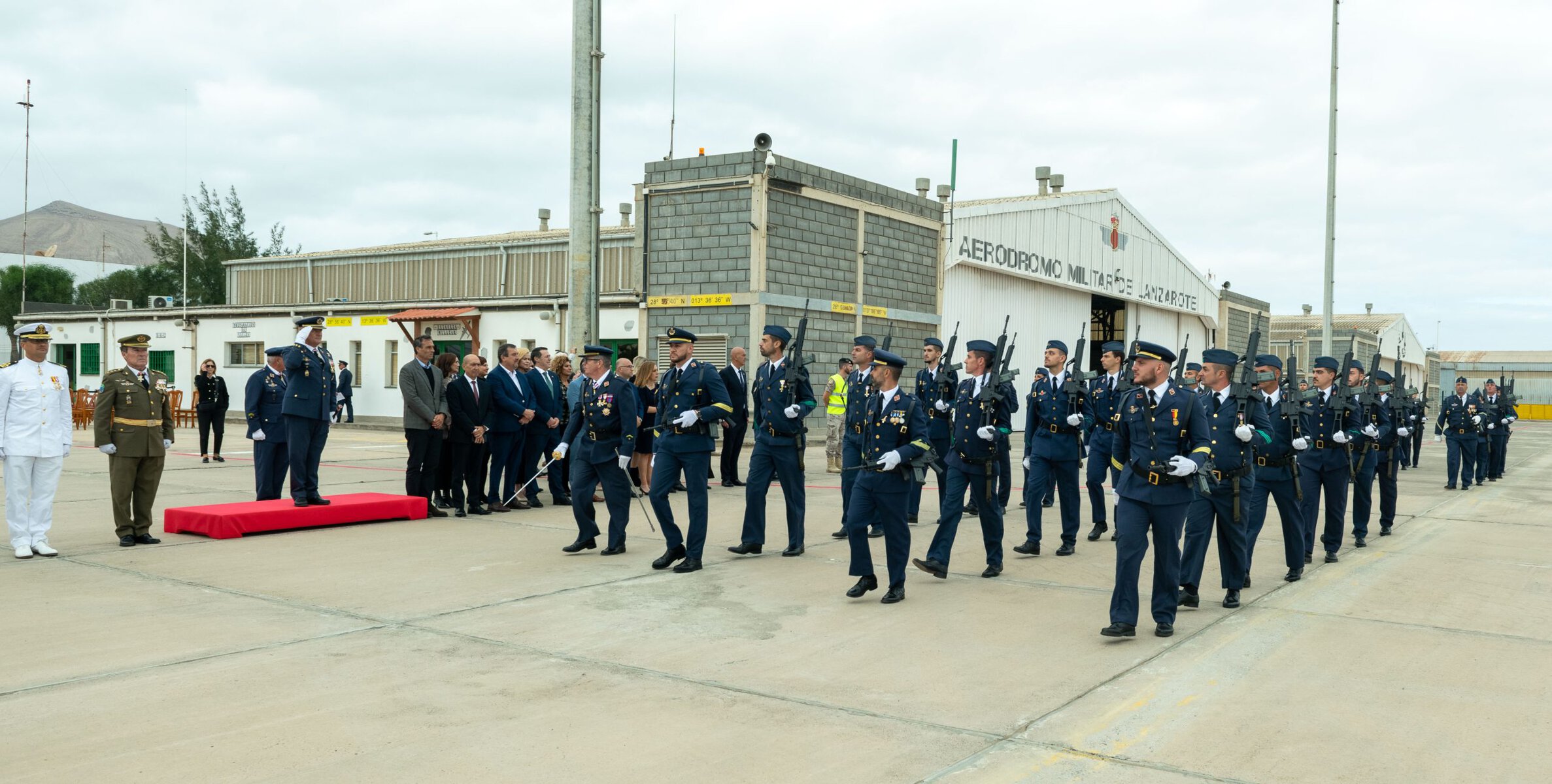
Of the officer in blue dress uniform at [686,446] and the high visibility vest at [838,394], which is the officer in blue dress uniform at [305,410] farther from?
the high visibility vest at [838,394]

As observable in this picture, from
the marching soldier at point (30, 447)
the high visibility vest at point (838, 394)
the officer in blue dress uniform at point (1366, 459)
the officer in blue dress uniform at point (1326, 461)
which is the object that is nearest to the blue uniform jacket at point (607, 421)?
the marching soldier at point (30, 447)

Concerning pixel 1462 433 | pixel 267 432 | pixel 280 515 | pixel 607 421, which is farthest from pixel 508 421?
pixel 1462 433

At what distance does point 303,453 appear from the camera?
34.1ft

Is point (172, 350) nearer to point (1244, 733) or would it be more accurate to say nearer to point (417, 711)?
point (417, 711)

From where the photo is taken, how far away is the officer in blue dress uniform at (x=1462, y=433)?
17.9m

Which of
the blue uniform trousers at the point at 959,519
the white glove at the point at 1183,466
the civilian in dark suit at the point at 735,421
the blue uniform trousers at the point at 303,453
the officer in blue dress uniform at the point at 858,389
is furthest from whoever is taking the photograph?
the civilian in dark suit at the point at 735,421

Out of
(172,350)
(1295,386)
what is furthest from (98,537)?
(172,350)

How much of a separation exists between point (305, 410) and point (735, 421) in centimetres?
517

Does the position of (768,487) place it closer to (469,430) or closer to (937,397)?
(937,397)

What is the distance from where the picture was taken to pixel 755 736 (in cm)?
450

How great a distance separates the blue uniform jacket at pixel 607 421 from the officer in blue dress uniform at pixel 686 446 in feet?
0.81

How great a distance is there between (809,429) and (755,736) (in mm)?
20007

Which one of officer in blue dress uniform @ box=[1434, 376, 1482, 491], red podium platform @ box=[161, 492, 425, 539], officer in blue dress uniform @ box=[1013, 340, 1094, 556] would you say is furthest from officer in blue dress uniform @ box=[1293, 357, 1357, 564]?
officer in blue dress uniform @ box=[1434, 376, 1482, 491]

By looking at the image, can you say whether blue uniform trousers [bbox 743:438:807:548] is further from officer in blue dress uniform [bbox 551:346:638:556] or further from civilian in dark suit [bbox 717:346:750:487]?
civilian in dark suit [bbox 717:346:750:487]
